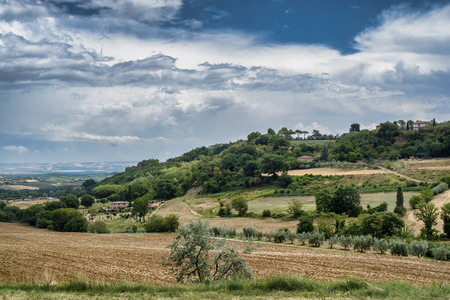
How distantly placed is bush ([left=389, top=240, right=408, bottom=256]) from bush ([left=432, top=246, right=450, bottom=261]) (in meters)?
2.36

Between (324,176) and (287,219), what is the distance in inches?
1287

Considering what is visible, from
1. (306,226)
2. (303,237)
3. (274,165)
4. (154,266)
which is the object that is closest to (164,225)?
(306,226)

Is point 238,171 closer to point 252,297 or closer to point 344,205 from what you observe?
point 344,205

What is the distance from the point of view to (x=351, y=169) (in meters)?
93.9

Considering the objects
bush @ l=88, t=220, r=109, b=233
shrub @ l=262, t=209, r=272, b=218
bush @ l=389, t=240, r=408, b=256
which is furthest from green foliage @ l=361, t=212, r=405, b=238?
bush @ l=88, t=220, r=109, b=233

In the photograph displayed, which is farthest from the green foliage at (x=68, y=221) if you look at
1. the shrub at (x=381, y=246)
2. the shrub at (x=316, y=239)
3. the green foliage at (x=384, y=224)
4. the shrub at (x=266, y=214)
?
the shrub at (x=381, y=246)

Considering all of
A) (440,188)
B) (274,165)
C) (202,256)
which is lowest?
(440,188)

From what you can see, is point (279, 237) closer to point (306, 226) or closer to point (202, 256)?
Answer: point (306, 226)

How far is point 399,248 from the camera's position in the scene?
30.8m

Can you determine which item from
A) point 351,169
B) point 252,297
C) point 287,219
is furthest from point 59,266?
point 351,169

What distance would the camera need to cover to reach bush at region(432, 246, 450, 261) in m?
27.9

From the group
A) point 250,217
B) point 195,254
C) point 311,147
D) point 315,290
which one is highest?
point 311,147

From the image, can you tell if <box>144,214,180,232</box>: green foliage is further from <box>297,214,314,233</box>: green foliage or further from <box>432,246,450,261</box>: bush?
<box>432,246,450,261</box>: bush

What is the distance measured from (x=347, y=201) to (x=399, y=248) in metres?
24.3
